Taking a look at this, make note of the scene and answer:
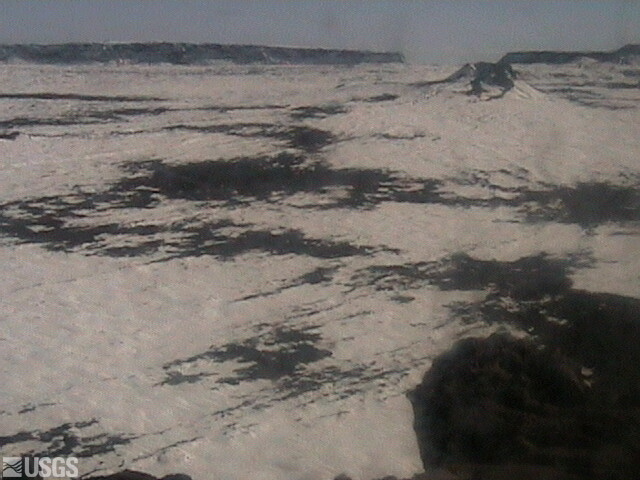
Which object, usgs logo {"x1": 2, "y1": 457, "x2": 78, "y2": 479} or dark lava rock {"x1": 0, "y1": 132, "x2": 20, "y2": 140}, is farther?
dark lava rock {"x1": 0, "y1": 132, "x2": 20, "y2": 140}

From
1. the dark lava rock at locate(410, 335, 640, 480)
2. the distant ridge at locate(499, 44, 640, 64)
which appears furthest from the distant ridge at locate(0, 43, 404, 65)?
the dark lava rock at locate(410, 335, 640, 480)

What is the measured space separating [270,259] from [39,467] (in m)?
3.75

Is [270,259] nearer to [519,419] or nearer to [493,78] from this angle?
[519,419]

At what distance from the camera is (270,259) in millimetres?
7523

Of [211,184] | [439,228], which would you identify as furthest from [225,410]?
[211,184]

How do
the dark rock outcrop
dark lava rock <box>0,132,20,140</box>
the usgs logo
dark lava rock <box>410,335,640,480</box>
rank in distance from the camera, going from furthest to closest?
the dark rock outcrop, dark lava rock <box>0,132,20,140</box>, dark lava rock <box>410,335,640,480</box>, the usgs logo

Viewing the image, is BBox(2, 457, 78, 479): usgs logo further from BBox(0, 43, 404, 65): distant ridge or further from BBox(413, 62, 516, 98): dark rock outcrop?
BBox(0, 43, 404, 65): distant ridge

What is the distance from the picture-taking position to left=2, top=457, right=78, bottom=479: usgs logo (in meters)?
3.93

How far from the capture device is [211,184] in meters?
10.3

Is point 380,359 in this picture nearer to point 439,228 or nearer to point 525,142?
point 439,228

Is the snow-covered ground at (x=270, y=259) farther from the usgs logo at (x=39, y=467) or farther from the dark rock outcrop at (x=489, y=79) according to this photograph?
the dark rock outcrop at (x=489, y=79)

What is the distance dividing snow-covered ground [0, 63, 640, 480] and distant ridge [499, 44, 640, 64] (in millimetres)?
6659

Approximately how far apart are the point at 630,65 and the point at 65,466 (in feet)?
64.7

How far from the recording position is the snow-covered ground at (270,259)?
15.9 feet
